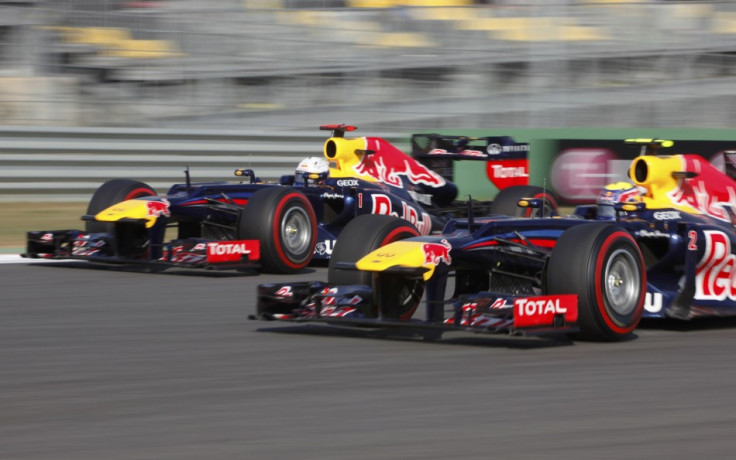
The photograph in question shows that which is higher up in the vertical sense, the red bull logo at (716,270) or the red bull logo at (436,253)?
the red bull logo at (436,253)

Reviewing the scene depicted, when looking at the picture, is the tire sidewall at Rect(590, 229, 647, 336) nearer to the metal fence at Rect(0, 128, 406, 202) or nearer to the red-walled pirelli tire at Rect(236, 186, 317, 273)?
the red-walled pirelli tire at Rect(236, 186, 317, 273)

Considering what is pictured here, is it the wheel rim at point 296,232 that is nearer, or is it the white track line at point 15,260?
the wheel rim at point 296,232

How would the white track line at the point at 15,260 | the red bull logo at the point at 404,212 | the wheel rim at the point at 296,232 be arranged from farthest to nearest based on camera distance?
the red bull logo at the point at 404,212
the white track line at the point at 15,260
the wheel rim at the point at 296,232

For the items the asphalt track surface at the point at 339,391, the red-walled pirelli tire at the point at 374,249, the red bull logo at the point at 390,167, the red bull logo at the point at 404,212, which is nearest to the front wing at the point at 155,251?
the red bull logo at the point at 404,212

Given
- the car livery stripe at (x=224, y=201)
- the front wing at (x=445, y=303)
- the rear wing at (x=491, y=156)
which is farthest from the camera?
the rear wing at (x=491, y=156)

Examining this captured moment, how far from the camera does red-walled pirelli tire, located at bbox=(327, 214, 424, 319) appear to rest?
797 cm

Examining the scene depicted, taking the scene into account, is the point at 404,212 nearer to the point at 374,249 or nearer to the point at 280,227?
the point at 280,227

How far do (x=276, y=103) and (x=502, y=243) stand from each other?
42.5ft

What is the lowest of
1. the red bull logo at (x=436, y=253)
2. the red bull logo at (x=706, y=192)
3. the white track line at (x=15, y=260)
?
the white track line at (x=15, y=260)

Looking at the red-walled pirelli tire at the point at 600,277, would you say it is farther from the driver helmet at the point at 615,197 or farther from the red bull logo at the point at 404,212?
the red bull logo at the point at 404,212

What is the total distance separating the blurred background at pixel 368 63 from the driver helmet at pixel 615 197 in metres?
11.6

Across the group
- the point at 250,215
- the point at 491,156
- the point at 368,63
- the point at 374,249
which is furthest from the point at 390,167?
the point at 368,63

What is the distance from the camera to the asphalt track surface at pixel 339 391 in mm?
4945

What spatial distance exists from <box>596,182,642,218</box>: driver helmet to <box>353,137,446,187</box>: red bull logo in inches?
207
